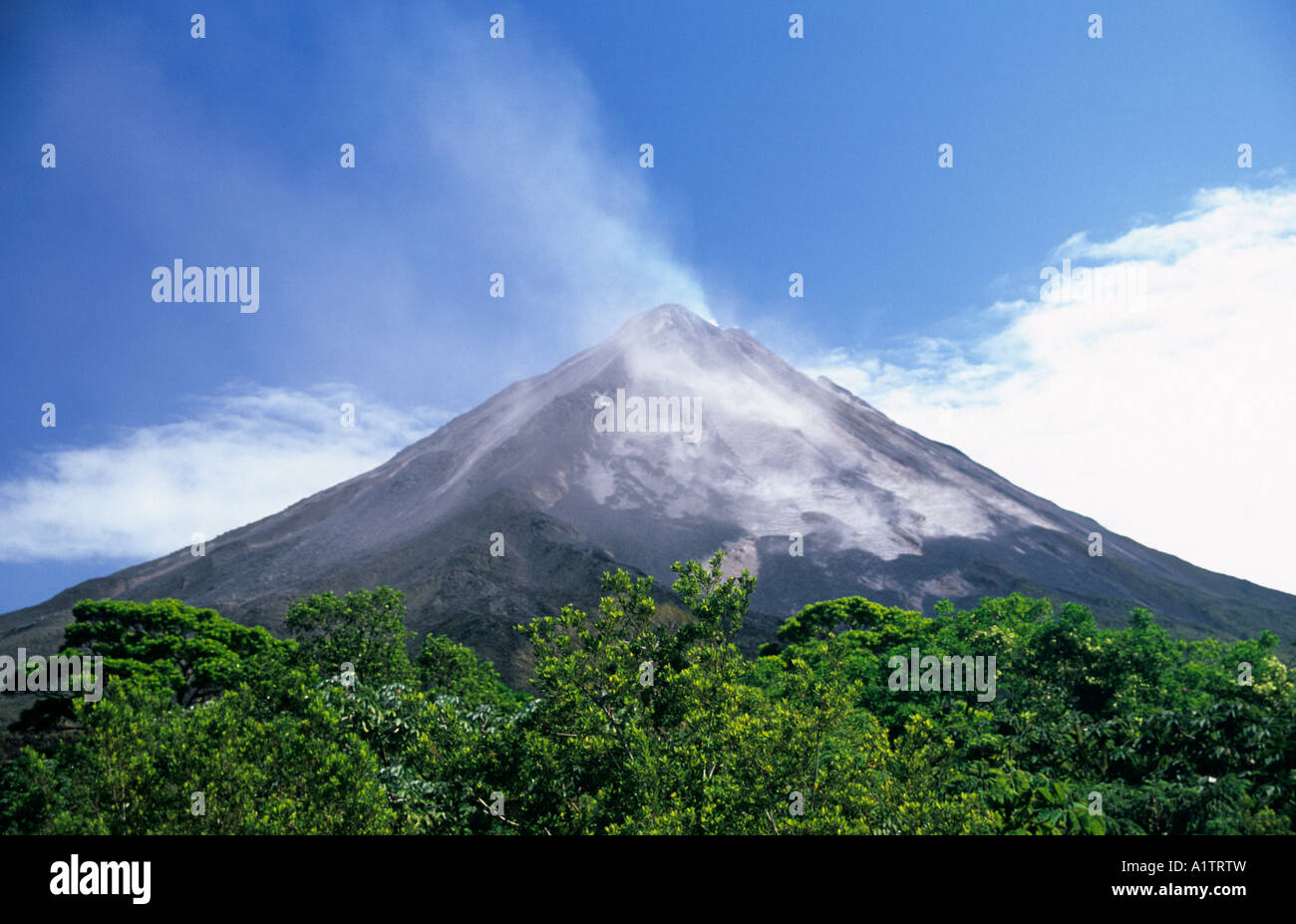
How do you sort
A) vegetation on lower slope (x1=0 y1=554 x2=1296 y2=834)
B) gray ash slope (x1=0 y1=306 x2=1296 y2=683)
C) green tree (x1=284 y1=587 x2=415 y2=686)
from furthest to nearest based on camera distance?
gray ash slope (x1=0 y1=306 x2=1296 y2=683)
green tree (x1=284 y1=587 x2=415 y2=686)
vegetation on lower slope (x1=0 y1=554 x2=1296 y2=834)

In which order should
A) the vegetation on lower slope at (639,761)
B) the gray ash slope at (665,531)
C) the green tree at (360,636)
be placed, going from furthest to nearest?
the gray ash slope at (665,531)
the green tree at (360,636)
the vegetation on lower slope at (639,761)

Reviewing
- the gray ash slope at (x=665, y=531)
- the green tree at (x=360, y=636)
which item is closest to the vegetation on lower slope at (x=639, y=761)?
the green tree at (x=360, y=636)

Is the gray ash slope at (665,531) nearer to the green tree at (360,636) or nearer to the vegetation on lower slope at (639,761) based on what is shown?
the green tree at (360,636)

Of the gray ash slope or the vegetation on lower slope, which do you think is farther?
the gray ash slope

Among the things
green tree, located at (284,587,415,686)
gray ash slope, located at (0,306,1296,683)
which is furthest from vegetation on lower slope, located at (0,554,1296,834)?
gray ash slope, located at (0,306,1296,683)

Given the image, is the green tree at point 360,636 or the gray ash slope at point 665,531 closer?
the green tree at point 360,636

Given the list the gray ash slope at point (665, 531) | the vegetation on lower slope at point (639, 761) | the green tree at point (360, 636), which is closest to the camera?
the vegetation on lower slope at point (639, 761)

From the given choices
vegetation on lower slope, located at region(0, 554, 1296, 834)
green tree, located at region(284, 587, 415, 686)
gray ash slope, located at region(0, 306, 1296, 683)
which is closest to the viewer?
vegetation on lower slope, located at region(0, 554, 1296, 834)

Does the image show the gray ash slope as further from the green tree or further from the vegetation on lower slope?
the vegetation on lower slope

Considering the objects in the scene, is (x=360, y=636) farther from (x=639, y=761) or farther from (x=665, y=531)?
(x=665, y=531)
